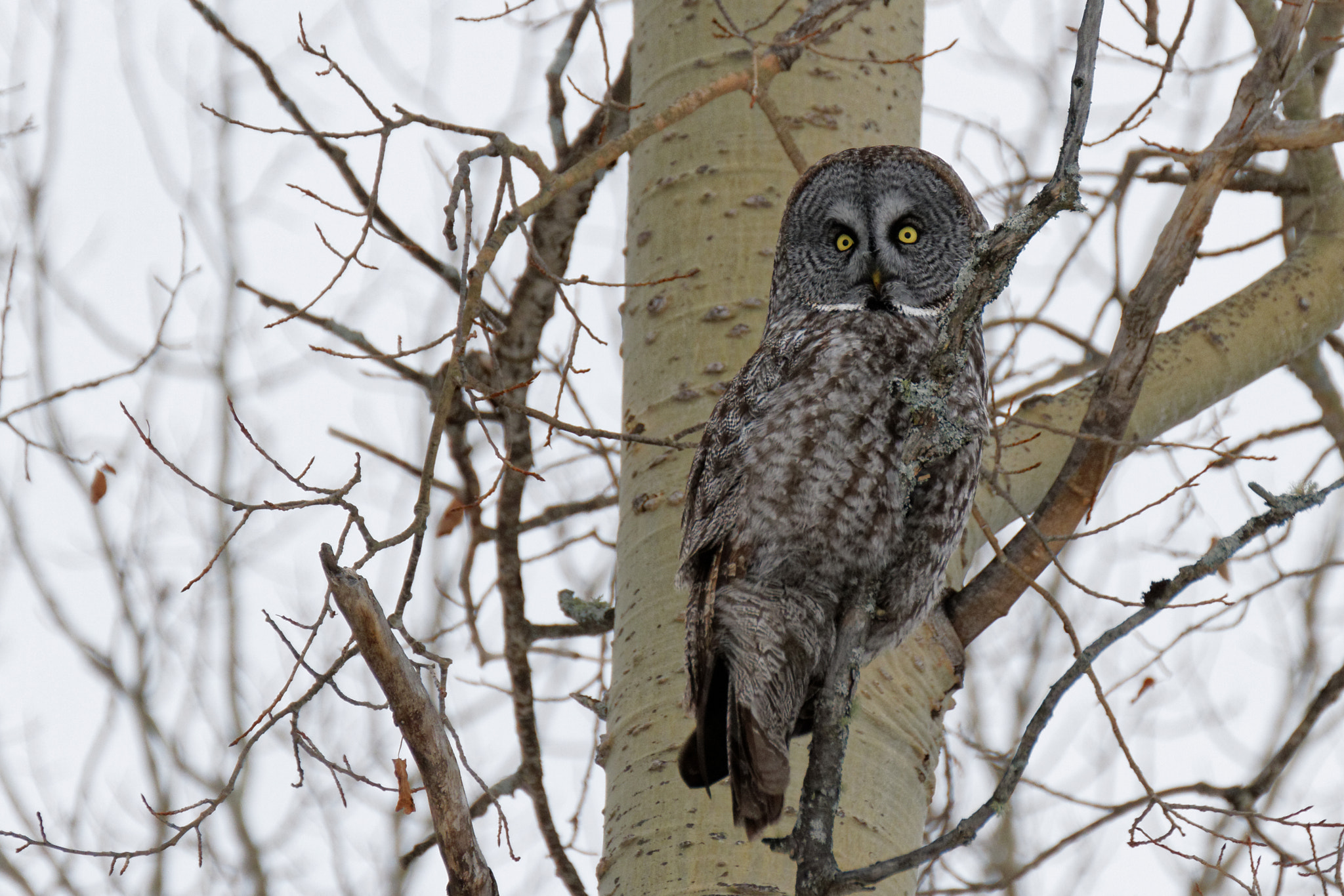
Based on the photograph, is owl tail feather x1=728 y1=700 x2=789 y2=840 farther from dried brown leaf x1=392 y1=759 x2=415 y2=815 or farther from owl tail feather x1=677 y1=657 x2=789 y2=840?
dried brown leaf x1=392 y1=759 x2=415 y2=815

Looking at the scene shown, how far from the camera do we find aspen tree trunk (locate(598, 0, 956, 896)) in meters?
2.60

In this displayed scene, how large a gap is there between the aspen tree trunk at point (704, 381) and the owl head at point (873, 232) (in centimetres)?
16

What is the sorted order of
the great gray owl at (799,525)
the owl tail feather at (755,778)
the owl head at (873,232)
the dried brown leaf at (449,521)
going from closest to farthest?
the owl tail feather at (755,778) < the great gray owl at (799,525) < the owl head at (873,232) < the dried brown leaf at (449,521)

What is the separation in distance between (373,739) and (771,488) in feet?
17.9

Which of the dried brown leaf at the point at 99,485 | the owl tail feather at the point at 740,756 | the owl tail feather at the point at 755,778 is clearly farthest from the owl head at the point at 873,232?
the dried brown leaf at the point at 99,485

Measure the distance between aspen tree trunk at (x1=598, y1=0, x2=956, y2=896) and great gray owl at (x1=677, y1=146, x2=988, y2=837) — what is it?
0.64ft

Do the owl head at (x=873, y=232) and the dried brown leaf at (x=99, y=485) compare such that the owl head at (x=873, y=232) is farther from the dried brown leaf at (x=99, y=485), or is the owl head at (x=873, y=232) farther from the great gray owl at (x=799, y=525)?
the dried brown leaf at (x=99, y=485)

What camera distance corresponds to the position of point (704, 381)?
10.2ft

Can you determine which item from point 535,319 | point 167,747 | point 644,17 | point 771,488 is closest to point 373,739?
point 167,747

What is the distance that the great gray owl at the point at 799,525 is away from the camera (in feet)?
7.89

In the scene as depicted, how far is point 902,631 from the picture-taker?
2.61 metres

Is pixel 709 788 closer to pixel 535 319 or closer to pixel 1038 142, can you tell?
pixel 535 319

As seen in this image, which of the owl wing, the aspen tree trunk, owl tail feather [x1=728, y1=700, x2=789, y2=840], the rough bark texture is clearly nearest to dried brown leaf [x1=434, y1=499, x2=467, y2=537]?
the aspen tree trunk

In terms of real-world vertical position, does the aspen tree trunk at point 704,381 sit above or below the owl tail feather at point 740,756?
above
